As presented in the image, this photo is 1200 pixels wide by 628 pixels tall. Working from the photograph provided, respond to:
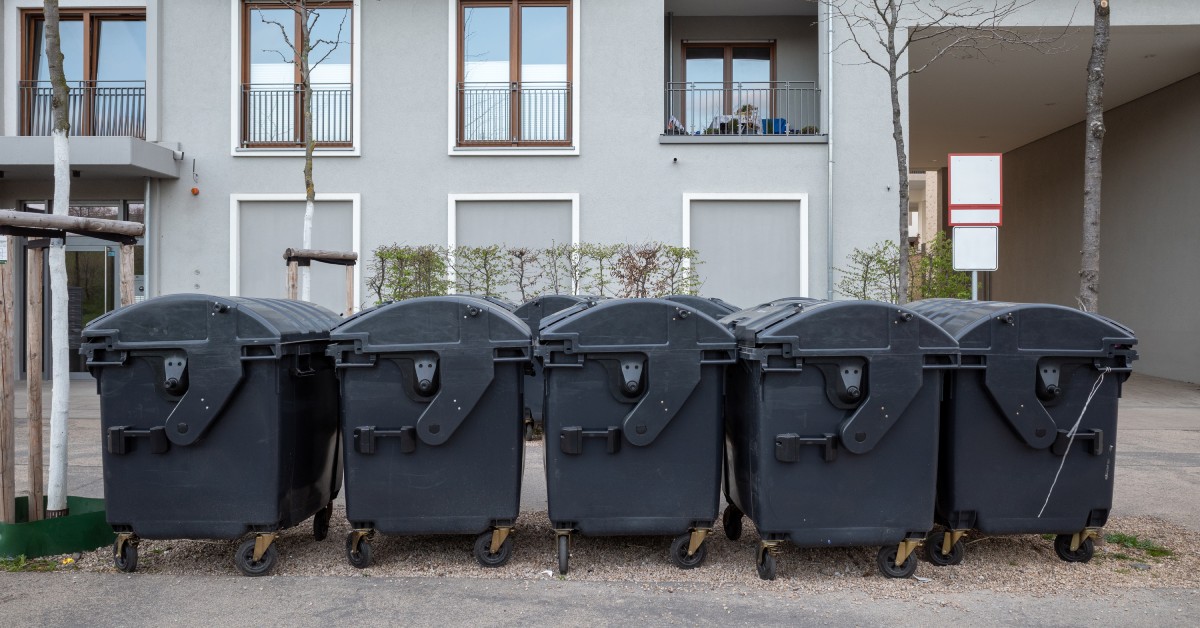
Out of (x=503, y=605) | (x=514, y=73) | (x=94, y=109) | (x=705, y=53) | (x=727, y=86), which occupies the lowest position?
(x=503, y=605)

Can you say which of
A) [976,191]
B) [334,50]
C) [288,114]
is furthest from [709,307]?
[288,114]

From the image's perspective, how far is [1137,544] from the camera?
508 centimetres

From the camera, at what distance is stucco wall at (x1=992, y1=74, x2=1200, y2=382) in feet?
52.5

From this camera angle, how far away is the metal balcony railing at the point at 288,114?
1498 cm

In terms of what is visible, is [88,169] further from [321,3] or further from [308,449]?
[308,449]

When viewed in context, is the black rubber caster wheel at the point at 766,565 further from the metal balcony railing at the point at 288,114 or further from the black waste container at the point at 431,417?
the metal balcony railing at the point at 288,114

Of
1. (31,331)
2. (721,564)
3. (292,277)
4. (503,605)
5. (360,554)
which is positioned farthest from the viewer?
(292,277)

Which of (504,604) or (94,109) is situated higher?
(94,109)

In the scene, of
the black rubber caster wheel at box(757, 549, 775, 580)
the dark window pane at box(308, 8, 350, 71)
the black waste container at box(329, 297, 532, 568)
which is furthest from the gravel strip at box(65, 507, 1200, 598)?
the dark window pane at box(308, 8, 350, 71)

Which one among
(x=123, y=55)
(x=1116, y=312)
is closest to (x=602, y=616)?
(x=123, y=55)

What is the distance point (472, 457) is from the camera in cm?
457

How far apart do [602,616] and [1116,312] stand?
18861 mm

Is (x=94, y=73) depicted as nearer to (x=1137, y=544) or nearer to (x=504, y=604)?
(x=504, y=604)

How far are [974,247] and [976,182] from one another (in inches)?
20.0
